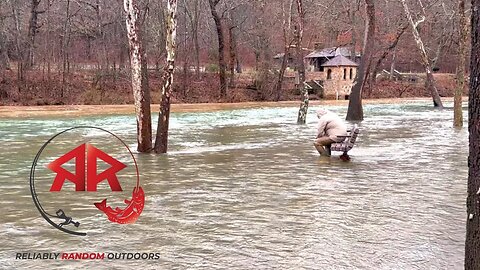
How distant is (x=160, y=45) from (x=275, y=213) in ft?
149

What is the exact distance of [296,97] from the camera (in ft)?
183

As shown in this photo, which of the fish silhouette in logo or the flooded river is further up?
the flooded river

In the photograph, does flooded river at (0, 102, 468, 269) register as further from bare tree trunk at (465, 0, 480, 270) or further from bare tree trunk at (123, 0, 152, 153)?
bare tree trunk at (465, 0, 480, 270)

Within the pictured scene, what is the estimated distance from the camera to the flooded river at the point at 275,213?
6.39 m

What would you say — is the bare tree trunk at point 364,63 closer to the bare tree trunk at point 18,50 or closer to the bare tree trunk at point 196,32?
the bare tree trunk at point 196,32

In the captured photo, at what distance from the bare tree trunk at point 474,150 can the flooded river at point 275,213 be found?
5.65 ft

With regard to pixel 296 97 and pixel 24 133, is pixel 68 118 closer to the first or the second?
pixel 24 133

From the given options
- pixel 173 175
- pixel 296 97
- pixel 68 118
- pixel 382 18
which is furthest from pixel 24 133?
pixel 382 18

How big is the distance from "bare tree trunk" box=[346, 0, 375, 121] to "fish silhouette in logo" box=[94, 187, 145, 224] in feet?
59.2

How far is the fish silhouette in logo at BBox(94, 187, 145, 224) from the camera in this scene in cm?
833

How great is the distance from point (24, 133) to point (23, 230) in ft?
52.0

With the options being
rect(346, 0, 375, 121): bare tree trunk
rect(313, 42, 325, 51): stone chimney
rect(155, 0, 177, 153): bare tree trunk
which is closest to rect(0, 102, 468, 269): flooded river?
rect(155, 0, 177, 153): bare tree trunk

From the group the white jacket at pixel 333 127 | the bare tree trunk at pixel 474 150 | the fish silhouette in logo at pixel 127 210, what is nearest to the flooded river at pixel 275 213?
the fish silhouette in logo at pixel 127 210

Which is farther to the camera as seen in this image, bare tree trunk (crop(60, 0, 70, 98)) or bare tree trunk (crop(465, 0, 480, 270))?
bare tree trunk (crop(60, 0, 70, 98))
